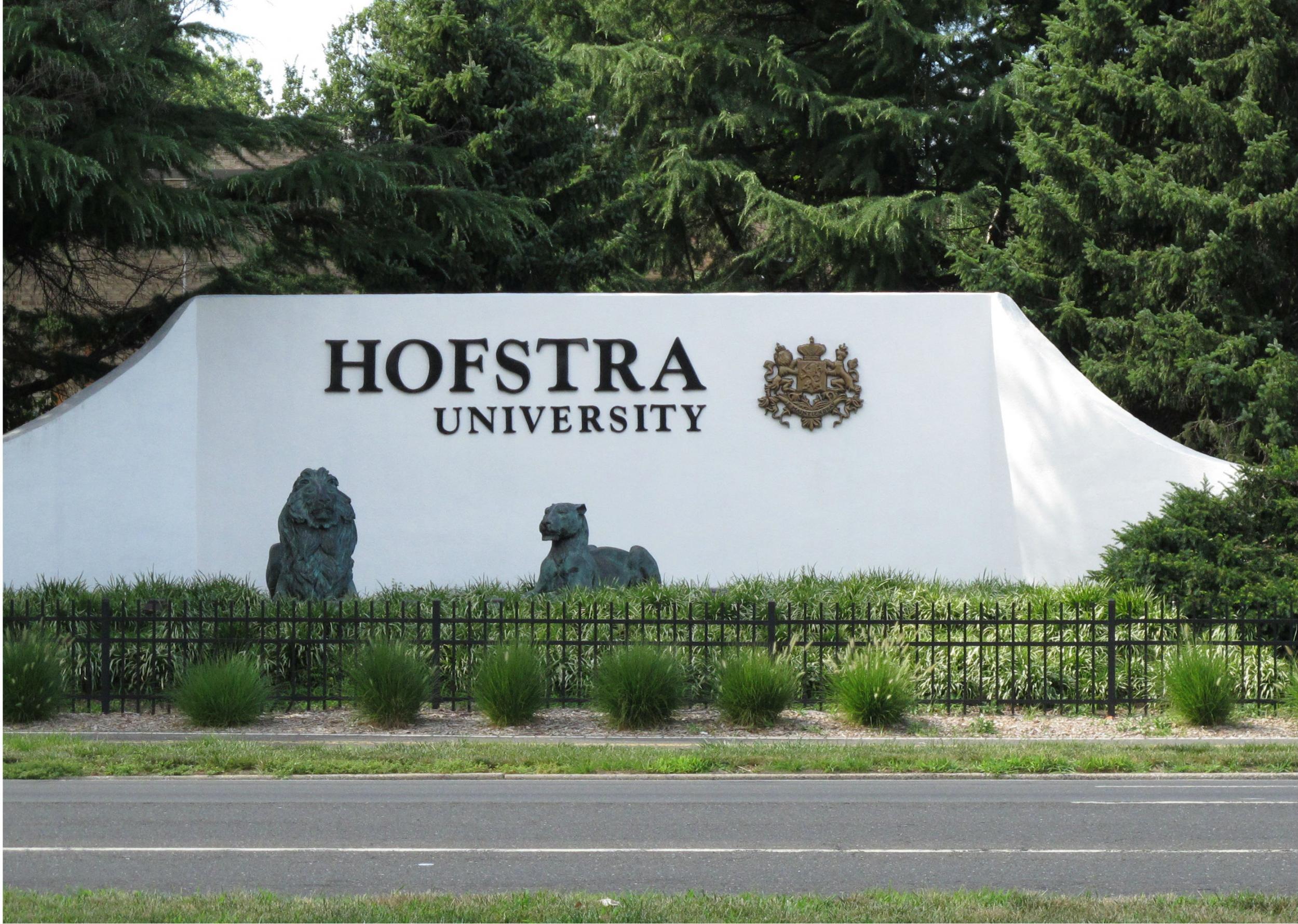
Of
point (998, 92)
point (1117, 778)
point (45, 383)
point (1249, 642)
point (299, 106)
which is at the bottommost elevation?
point (1117, 778)

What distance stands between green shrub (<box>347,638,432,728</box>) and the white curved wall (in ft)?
14.1

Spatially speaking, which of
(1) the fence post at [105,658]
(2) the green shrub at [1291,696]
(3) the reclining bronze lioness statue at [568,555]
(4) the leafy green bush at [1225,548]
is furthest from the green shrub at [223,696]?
(2) the green shrub at [1291,696]

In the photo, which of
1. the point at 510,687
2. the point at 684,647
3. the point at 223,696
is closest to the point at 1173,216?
the point at 684,647

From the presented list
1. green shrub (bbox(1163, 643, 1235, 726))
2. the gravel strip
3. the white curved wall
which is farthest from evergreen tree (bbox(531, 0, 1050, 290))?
the gravel strip

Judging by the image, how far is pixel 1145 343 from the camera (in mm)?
16594

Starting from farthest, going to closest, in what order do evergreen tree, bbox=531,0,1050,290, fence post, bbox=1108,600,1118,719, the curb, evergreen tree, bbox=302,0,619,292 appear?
evergreen tree, bbox=531,0,1050,290
evergreen tree, bbox=302,0,619,292
fence post, bbox=1108,600,1118,719
the curb

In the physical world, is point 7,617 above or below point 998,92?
below

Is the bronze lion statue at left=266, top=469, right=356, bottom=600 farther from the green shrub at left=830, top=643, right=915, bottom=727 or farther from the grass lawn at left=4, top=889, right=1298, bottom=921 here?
the grass lawn at left=4, top=889, right=1298, bottom=921

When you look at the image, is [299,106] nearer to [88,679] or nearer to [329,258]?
[329,258]

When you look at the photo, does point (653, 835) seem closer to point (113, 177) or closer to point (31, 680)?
point (31, 680)

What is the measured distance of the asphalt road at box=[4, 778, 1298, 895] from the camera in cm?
584

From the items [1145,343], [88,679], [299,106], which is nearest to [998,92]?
[1145,343]

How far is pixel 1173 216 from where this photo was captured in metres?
16.4

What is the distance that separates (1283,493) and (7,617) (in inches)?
440
